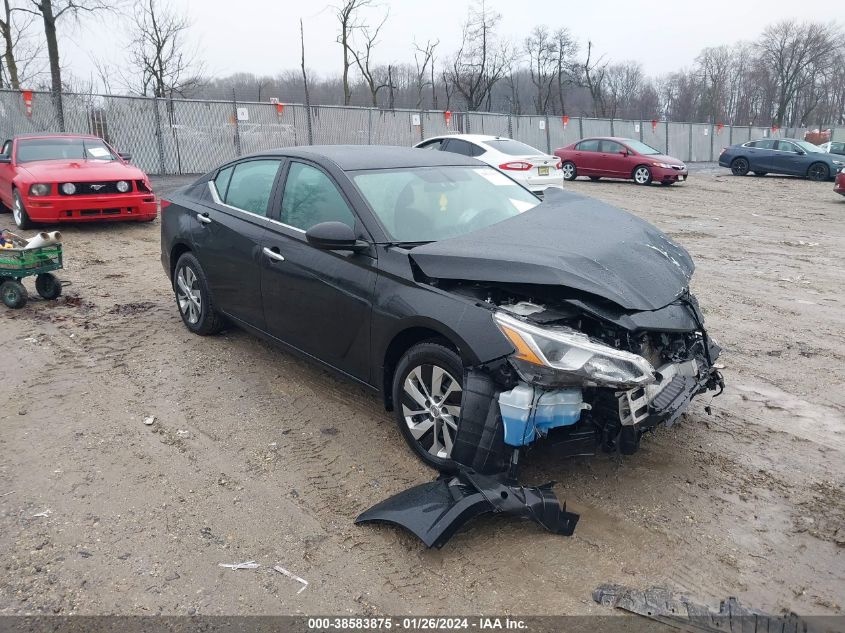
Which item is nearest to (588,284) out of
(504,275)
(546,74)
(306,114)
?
(504,275)

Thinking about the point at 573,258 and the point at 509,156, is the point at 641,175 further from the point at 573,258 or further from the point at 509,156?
the point at 573,258

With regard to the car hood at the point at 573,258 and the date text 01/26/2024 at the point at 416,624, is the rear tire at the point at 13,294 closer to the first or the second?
the car hood at the point at 573,258

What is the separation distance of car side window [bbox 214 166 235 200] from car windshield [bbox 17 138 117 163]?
6983 millimetres

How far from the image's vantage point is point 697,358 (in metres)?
3.94

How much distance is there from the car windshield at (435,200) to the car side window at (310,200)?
17 cm

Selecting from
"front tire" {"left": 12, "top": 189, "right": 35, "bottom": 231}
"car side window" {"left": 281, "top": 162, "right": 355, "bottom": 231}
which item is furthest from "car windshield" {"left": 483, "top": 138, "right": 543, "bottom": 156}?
"car side window" {"left": 281, "top": 162, "right": 355, "bottom": 231}

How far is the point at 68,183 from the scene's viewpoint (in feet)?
33.7

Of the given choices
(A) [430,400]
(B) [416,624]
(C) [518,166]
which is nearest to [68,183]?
(C) [518,166]

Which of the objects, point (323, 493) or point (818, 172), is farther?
point (818, 172)

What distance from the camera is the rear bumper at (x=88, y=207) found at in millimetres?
10227

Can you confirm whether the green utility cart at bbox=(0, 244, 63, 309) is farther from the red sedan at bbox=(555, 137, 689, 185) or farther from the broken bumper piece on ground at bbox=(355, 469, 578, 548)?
the red sedan at bbox=(555, 137, 689, 185)

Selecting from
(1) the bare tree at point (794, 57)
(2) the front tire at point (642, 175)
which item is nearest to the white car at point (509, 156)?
(2) the front tire at point (642, 175)

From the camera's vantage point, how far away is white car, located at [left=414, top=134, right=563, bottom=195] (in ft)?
46.1

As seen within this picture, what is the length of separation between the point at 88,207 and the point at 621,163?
52.6ft
